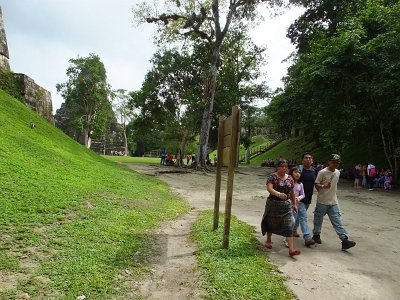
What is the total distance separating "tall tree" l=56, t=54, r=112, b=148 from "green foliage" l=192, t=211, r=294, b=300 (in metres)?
38.5

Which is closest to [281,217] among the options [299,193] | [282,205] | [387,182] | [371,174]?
[282,205]

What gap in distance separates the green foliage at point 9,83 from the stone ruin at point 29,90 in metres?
0.17

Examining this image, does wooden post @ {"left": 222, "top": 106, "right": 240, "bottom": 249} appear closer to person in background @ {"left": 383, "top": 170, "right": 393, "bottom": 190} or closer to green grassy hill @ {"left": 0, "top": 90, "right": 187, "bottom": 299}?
green grassy hill @ {"left": 0, "top": 90, "right": 187, "bottom": 299}

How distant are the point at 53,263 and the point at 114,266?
0.76m

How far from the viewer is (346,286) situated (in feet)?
15.2

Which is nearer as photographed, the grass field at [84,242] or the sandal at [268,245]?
the grass field at [84,242]

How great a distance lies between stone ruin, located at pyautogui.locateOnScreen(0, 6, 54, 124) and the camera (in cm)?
1535

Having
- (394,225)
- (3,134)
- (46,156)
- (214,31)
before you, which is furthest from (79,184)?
(214,31)

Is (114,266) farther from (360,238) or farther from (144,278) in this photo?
(360,238)

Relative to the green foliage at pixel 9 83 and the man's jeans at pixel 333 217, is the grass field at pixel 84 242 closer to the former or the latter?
the man's jeans at pixel 333 217

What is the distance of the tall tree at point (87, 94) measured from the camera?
41.2 meters

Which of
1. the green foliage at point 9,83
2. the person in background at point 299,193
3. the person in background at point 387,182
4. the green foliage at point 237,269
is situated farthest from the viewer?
the person in background at point 387,182

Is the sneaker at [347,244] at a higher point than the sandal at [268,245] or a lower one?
higher

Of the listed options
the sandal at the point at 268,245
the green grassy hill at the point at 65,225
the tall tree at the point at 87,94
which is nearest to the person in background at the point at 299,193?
the sandal at the point at 268,245
